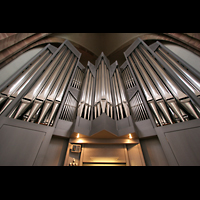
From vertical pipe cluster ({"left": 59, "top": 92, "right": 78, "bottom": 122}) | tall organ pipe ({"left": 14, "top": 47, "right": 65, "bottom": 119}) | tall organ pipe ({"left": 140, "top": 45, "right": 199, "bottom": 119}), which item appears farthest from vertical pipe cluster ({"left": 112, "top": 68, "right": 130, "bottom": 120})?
tall organ pipe ({"left": 14, "top": 47, "right": 65, "bottom": 119})

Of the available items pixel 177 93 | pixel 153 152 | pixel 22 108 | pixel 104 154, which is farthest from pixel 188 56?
pixel 22 108

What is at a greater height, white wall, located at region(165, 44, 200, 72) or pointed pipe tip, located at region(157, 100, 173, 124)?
white wall, located at region(165, 44, 200, 72)

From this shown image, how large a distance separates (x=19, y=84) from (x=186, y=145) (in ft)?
15.4

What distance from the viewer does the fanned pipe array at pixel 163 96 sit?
2.63 meters

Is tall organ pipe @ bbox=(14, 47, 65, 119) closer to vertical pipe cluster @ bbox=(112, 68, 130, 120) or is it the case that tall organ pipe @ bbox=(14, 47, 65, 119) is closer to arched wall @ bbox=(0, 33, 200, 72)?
arched wall @ bbox=(0, 33, 200, 72)

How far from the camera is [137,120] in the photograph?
3328 mm

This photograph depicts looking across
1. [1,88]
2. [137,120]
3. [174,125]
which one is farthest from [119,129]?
[1,88]

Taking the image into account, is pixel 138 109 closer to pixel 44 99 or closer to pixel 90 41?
pixel 44 99

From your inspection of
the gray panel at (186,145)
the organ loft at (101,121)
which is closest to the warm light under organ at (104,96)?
the organ loft at (101,121)

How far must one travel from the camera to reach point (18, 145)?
220 cm

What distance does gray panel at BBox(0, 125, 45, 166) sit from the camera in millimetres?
2029

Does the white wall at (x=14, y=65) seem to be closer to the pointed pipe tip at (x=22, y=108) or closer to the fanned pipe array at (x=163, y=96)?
the pointed pipe tip at (x=22, y=108)
